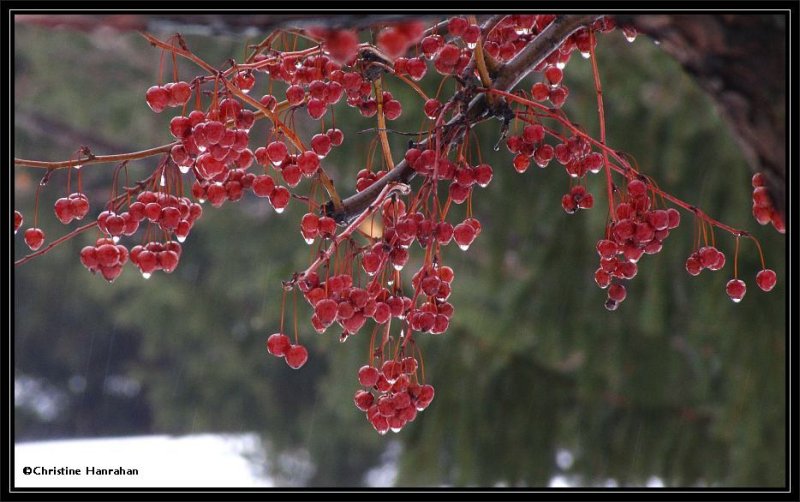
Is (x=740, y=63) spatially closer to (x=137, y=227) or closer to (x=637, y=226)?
(x=637, y=226)

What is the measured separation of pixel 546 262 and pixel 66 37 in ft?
13.3

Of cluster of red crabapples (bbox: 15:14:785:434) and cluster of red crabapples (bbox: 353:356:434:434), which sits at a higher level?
cluster of red crabapples (bbox: 15:14:785:434)

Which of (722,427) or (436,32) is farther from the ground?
(436,32)

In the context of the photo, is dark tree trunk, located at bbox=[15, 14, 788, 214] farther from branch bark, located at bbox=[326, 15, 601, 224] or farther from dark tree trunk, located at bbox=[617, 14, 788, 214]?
branch bark, located at bbox=[326, 15, 601, 224]

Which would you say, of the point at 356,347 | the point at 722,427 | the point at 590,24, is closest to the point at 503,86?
the point at 590,24

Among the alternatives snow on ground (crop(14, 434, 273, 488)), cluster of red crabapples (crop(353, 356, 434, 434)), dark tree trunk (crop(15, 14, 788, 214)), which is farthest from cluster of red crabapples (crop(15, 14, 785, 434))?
snow on ground (crop(14, 434, 273, 488))

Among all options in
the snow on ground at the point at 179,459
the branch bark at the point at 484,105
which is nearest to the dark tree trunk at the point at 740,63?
the branch bark at the point at 484,105

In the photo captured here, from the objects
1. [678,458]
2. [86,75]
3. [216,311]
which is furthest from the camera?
[216,311]

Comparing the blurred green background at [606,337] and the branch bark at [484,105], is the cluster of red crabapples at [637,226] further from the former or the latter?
the blurred green background at [606,337]

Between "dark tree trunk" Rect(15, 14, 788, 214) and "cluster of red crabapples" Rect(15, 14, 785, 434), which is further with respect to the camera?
"cluster of red crabapples" Rect(15, 14, 785, 434)

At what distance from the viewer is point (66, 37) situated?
546 centimetres

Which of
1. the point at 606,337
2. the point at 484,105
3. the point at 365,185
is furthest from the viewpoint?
the point at 606,337

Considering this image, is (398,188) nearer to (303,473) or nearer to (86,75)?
(86,75)

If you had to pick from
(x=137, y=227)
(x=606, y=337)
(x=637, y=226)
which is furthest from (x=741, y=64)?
(x=606, y=337)
